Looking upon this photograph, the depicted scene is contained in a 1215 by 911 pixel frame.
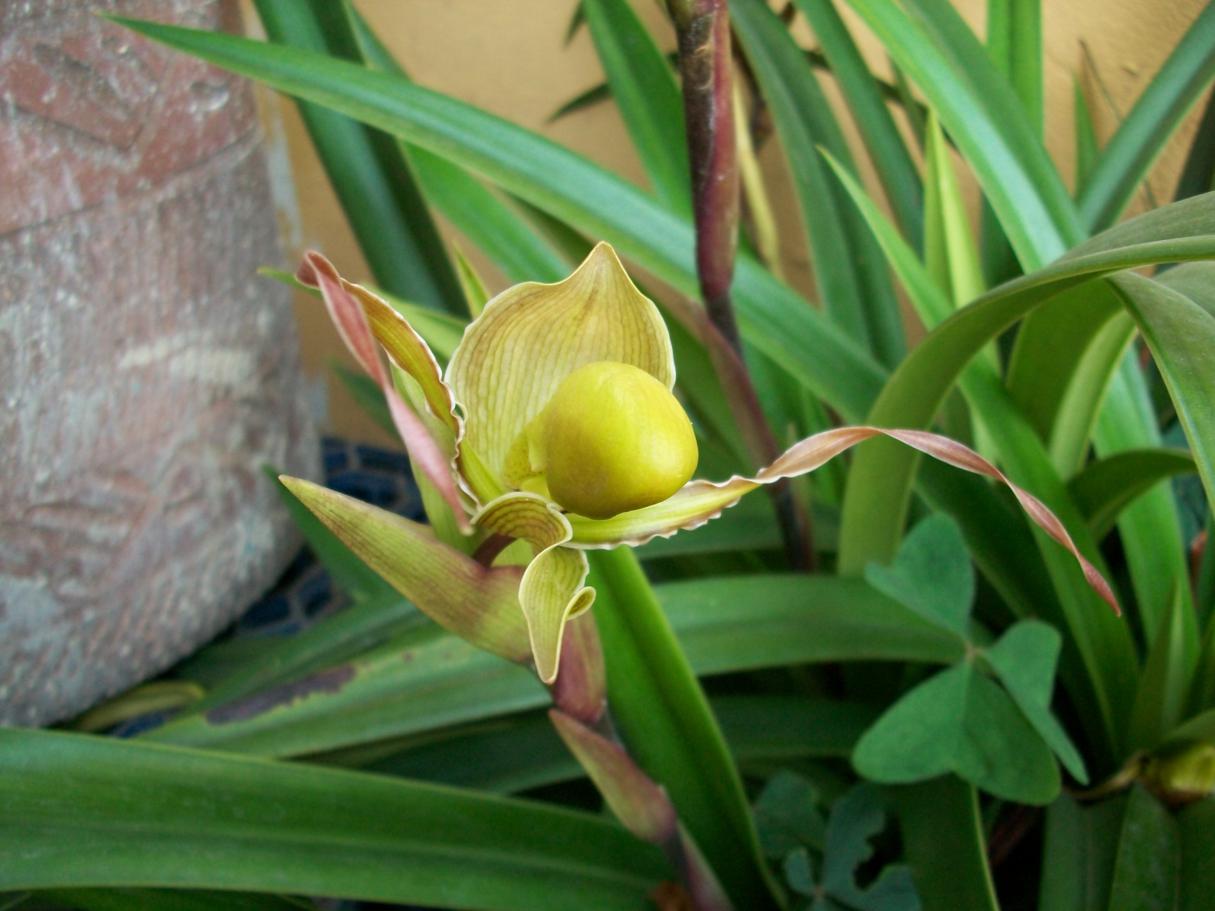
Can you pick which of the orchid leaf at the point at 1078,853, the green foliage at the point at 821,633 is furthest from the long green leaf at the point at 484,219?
the orchid leaf at the point at 1078,853

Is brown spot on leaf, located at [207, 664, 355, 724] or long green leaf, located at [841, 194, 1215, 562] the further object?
brown spot on leaf, located at [207, 664, 355, 724]

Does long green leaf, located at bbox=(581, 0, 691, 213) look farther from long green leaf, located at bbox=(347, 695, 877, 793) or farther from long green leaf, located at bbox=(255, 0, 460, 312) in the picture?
long green leaf, located at bbox=(347, 695, 877, 793)

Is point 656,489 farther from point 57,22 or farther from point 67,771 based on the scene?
point 57,22

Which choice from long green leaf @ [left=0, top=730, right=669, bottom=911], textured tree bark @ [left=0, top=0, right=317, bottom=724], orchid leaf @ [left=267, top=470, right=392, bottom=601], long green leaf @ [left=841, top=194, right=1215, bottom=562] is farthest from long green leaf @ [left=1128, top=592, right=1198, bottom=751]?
textured tree bark @ [left=0, top=0, right=317, bottom=724]

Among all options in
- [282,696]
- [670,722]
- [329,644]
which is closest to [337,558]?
[329,644]

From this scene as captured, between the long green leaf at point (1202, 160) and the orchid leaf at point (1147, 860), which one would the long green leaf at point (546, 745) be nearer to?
the orchid leaf at point (1147, 860)
